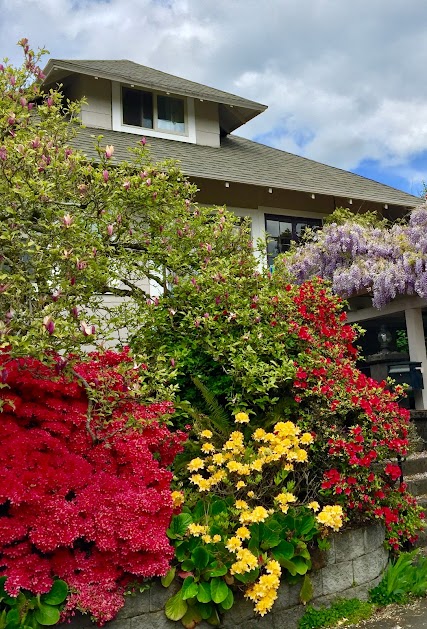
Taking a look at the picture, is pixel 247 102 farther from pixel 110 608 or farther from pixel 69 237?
pixel 110 608

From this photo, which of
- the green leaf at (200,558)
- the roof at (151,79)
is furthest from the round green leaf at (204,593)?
the roof at (151,79)

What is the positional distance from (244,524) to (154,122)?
391 inches

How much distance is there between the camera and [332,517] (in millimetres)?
4008

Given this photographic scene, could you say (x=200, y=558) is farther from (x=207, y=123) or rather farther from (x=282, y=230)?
(x=207, y=123)

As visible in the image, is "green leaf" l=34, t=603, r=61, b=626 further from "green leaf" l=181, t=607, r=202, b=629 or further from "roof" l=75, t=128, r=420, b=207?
"roof" l=75, t=128, r=420, b=207

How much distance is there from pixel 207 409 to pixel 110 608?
207cm

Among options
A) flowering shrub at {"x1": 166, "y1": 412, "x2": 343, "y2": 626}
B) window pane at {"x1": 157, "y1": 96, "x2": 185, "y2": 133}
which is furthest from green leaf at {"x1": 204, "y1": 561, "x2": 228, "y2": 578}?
window pane at {"x1": 157, "y1": 96, "x2": 185, "y2": 133}

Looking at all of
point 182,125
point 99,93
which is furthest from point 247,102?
point 99,93

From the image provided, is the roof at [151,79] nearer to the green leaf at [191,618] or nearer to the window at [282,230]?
the window at [282,230]

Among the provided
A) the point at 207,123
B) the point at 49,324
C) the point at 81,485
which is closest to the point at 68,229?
the point at 49,324

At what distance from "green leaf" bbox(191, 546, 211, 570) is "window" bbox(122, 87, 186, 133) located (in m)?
9.90

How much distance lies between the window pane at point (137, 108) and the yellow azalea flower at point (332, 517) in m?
9.73

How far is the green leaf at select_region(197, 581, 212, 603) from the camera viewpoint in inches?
138

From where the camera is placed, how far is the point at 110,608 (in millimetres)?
3258
